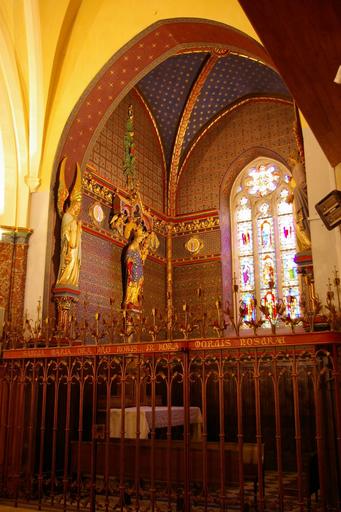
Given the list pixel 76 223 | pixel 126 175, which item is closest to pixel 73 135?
pixel 76 223

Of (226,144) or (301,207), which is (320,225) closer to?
(301,207)

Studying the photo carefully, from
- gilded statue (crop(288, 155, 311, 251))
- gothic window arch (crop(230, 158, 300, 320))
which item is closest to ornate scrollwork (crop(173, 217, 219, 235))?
gothic window arch (crop(230, 158, 300, 320))

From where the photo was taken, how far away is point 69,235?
381 inches

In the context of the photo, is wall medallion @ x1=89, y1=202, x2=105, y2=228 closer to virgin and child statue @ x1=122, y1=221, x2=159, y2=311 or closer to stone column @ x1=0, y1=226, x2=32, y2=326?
virgin and child statue @ x1=122, y1=221, x2=159, y2=311

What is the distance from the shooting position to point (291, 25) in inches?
152

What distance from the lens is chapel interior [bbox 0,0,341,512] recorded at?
560cm

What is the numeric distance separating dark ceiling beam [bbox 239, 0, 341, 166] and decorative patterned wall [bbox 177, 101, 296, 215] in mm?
8985

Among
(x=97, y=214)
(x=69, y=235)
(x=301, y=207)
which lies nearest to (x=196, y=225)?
(x=97, y=214)

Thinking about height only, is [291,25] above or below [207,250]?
below

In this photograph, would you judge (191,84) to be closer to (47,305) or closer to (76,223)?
(76,223)

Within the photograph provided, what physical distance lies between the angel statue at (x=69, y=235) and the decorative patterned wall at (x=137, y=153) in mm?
2188

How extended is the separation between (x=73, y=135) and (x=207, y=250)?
5.34 meters

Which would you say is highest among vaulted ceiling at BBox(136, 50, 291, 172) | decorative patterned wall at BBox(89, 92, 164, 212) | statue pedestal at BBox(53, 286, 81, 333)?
vaulted ceiling at BBox(136, 50, 291, 172)

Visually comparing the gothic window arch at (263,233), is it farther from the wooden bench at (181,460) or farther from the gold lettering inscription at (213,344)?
the gold lettering inscription at (213,344)
